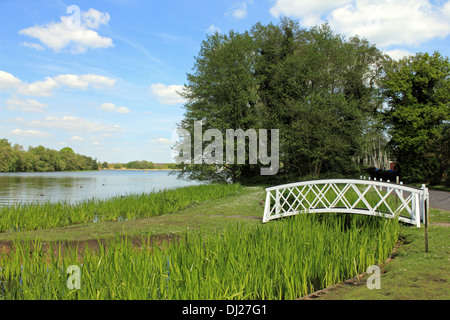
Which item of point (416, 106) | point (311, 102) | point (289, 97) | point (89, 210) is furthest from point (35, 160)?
point (416, 106)

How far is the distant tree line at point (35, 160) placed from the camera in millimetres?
81512

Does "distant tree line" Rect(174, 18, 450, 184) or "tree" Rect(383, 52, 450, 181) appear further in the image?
"tree" Rect(383, 52, 450, 181)

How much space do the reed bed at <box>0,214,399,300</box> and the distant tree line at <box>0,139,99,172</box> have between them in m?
86.6

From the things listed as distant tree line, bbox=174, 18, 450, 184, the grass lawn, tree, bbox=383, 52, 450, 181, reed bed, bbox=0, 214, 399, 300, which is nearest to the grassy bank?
the grass lawn

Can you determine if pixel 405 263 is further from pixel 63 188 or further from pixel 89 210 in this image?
pixel 63 188

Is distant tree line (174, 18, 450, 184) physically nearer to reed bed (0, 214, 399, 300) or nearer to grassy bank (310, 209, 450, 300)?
grassy bank (310, 209, 450, 300)

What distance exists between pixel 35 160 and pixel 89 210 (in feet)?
272

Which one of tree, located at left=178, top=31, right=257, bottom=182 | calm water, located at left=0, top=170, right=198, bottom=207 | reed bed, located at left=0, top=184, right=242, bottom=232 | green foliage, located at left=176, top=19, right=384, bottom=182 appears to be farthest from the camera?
tree, located at left=178, top=31, right=257, bottom=182

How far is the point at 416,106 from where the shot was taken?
125 ft

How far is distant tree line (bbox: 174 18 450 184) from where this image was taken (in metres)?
32.4

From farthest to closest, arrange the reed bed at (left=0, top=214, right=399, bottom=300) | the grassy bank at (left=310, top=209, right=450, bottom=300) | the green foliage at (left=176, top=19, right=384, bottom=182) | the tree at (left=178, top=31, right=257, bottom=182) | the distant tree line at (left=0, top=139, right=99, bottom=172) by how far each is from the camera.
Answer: the distant tree line at (left=0, top=139, right=99, bottom=172), the tree at (left=178, top=31, right=257, bottom=182), the green foliage at (left=176, top=19, right=384, bottom=182), the grassy bank at (left=310, top=209, right=450, bottom=300), the reed bed at (left=0, top=214, right=399, bottom=300)
